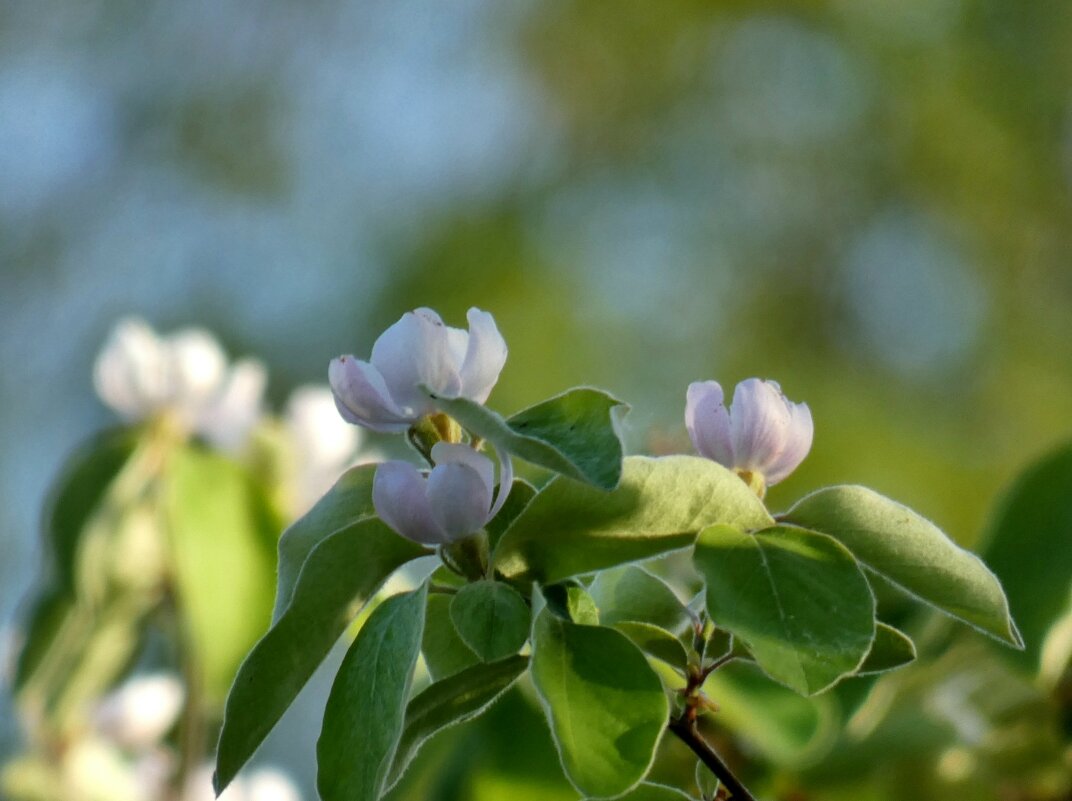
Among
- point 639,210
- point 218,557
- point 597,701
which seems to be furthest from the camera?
point 639,210

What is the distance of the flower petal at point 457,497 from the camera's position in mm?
471

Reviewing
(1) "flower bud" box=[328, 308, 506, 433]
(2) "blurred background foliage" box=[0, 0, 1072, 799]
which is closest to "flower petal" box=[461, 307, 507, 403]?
(1) "flower bud" box=[328, 308, 506, 433]

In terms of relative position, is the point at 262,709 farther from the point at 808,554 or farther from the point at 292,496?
the point at 292,496

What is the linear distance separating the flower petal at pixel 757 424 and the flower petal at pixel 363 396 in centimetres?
12

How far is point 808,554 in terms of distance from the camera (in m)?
0.47

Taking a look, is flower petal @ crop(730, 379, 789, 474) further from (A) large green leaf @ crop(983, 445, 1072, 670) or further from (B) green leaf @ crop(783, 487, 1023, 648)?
(A) large green leaf @ crop(983, 445, 1072, 670)

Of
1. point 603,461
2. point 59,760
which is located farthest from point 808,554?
point 59,760

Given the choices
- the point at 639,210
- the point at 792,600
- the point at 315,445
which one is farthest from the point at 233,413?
the point at 639,210

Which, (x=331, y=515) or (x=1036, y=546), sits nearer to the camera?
(x=331, y=515)

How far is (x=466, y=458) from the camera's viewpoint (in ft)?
1.58

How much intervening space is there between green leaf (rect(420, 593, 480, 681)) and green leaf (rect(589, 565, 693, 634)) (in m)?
0.05

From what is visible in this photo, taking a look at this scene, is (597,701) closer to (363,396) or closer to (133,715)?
(363,396)

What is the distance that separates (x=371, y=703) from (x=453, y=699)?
0.16 ft

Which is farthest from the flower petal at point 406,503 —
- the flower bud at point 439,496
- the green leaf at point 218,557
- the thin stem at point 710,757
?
the green leaf at point 218,557
